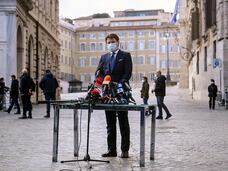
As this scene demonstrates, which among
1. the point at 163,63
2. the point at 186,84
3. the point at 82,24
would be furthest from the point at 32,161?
the point at 82,24

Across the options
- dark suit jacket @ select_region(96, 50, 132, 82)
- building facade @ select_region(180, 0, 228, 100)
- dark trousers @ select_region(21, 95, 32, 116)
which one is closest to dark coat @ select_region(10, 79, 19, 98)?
dark trousers @ select_region(21, 95, 32, 116)

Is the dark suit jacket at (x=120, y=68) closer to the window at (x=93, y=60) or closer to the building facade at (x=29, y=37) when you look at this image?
the building facade at (x=29, y=37)

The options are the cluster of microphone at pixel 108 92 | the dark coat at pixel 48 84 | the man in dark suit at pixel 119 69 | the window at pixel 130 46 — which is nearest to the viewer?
the cluster of microphone at pixel 108 92

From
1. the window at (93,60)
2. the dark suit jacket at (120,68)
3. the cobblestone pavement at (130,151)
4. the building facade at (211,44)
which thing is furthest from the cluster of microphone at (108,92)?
the window at (93,60)

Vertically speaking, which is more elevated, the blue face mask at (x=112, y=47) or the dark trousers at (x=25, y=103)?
the blue face mask at (x=112, y=47)

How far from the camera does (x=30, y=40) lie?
36750 mm

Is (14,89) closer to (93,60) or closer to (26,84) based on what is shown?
(26,84)

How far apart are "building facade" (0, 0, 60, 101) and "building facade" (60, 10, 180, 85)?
69.1 meters

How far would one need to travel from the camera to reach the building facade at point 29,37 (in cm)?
2938

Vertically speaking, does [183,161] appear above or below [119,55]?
below

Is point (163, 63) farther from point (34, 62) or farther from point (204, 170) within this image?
point (204, 170)

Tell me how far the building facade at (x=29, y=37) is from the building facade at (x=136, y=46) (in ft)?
227

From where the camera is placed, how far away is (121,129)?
29.0ft

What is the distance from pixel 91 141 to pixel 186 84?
6508 centimetres
